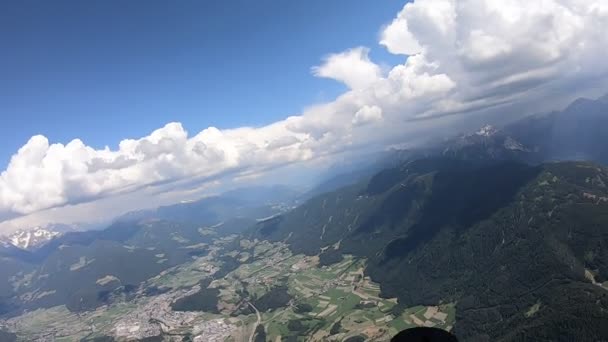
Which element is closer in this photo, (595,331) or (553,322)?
(595,331)

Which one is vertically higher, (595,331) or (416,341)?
(416,341)

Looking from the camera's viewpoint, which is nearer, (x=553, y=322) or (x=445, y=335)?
(x=445, y=335)

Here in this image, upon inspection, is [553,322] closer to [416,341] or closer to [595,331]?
[595,331]

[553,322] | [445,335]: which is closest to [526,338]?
[553,322]

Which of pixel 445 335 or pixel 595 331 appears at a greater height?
pixel 445 335

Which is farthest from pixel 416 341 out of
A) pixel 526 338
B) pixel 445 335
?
pixel 526 338

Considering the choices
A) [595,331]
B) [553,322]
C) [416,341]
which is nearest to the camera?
[416,341]

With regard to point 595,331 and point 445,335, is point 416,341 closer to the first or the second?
point 445,335

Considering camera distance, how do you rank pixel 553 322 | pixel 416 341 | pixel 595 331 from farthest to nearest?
pixel 553 322, pixel 595 331, pixel 416 341

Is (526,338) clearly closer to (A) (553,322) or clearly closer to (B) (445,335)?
(A) (553,322)
